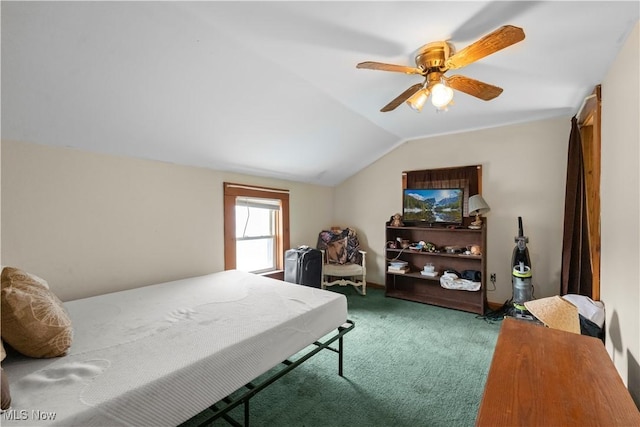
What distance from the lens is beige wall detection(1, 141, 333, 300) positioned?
193cm

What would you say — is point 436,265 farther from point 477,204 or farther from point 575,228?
point 575,228

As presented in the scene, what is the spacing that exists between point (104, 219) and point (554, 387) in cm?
309

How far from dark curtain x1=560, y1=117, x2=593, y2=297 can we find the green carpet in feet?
2.96

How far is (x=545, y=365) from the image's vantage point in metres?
1.16

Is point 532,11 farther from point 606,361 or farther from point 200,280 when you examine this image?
point 200,280

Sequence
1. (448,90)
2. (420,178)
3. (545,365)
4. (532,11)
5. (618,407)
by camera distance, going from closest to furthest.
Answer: (618,407) → (545,365) → (532,11) → (448,90) → (420,178)

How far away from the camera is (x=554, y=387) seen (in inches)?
40.0

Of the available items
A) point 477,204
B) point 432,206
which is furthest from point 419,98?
point 432,206

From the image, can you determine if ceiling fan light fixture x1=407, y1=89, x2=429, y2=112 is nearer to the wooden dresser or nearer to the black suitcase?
the wooden dresser

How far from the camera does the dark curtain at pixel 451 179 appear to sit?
366 cm

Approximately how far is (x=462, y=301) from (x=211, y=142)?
3745 millimetres

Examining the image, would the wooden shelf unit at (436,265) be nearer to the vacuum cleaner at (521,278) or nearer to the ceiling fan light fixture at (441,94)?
the vacuum cleaner at (521,278)

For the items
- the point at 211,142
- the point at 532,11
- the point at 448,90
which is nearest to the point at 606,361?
the point at 448,90

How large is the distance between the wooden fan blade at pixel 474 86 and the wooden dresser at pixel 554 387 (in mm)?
1593
